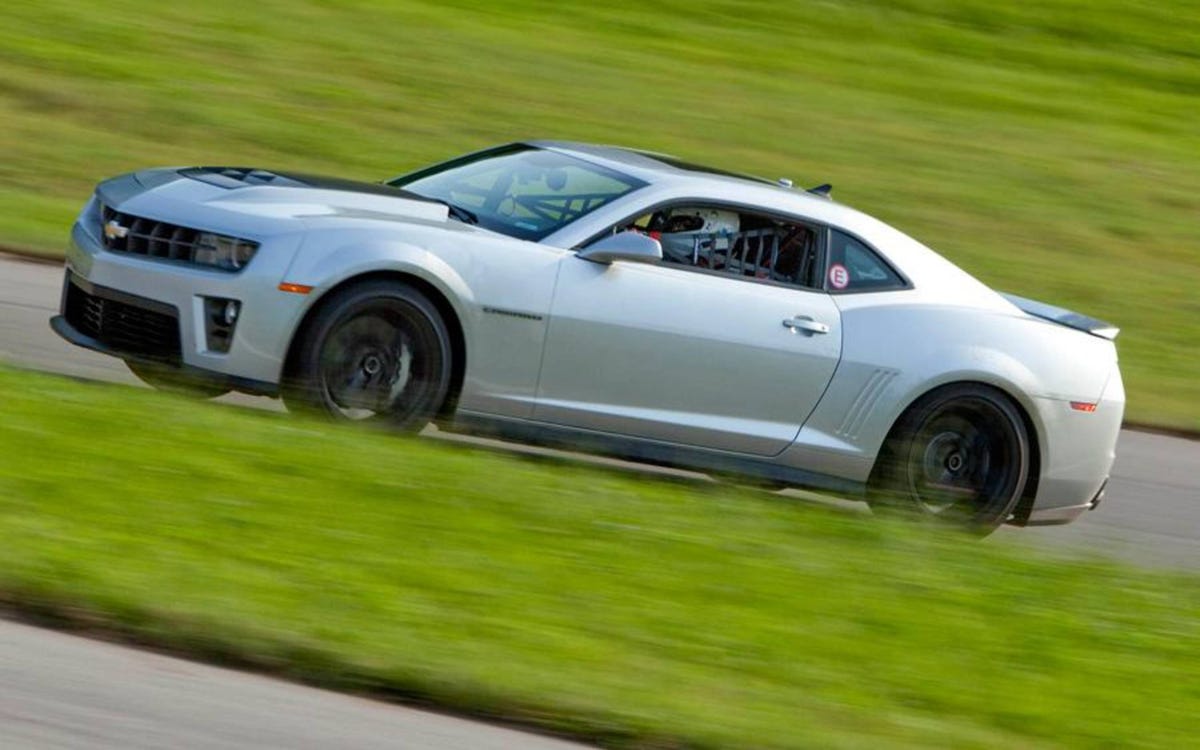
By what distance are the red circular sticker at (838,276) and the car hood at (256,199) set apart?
5.79ft

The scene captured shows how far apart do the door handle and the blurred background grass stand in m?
4.37

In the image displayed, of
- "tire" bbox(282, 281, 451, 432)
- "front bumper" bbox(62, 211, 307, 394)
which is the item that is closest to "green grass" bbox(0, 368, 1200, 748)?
"front bumper" bbox(62, 211, 307, 394)

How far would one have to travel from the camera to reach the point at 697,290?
7805 mm

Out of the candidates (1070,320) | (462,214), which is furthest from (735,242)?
(1070,320)

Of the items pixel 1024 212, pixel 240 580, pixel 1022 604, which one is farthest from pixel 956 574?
pixel 1024 212

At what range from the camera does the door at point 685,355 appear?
761cm

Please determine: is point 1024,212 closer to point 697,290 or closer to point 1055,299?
point 1055,299

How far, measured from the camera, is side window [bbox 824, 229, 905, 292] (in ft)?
26.9

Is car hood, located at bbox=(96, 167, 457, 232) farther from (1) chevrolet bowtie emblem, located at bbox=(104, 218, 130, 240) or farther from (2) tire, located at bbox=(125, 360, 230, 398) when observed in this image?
(2) tire, located at bbox=(125, 360, 230, 398)

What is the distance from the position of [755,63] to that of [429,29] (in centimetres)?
377

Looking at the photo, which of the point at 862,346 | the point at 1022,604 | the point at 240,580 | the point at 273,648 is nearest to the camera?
the point at 273,648

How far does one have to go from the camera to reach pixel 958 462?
8.36 metres

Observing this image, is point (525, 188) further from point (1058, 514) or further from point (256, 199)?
point (1058, 514)

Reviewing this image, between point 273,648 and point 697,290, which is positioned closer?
point 273,648
